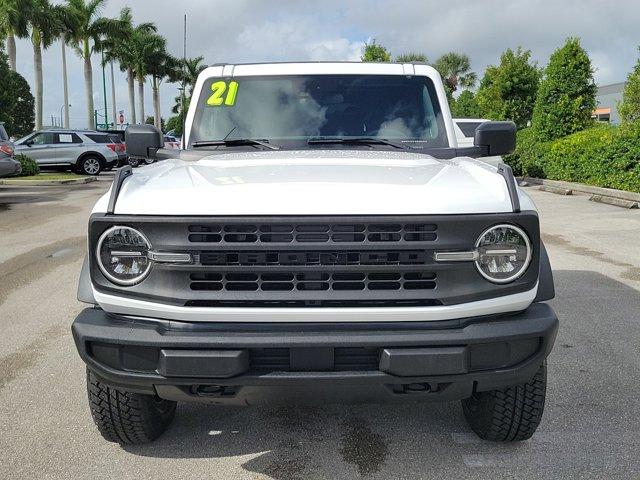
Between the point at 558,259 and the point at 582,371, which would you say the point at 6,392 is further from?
the point at 558,259

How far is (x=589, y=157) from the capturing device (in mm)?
15922

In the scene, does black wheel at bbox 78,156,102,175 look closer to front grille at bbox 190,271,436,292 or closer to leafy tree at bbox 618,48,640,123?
leafy tree at bbox 618,48,640,123

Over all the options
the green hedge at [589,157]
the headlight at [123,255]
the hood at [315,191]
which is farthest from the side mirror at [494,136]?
the green hedge at [589,157]

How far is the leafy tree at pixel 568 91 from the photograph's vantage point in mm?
18875

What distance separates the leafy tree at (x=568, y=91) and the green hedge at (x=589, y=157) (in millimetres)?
577

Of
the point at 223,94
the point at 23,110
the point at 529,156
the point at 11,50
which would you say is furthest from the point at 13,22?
the point at 223,94

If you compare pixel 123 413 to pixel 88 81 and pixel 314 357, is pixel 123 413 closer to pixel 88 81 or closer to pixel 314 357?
pixel 314 357

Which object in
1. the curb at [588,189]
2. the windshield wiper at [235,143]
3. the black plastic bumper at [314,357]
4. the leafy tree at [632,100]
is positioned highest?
the leafy tree at [632,100]

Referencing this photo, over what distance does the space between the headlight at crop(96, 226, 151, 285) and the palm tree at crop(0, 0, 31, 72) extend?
3842cm

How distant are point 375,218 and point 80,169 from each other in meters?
23.2

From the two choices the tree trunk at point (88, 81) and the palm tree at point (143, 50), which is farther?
the palm tree at point (143, 50)

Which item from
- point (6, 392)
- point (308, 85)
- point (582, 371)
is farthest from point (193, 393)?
point (582, 371)

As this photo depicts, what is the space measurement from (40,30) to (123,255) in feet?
134

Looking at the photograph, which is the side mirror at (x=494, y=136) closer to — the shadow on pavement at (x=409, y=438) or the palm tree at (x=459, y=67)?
the shadow on pavement at (x=409, y=438)
